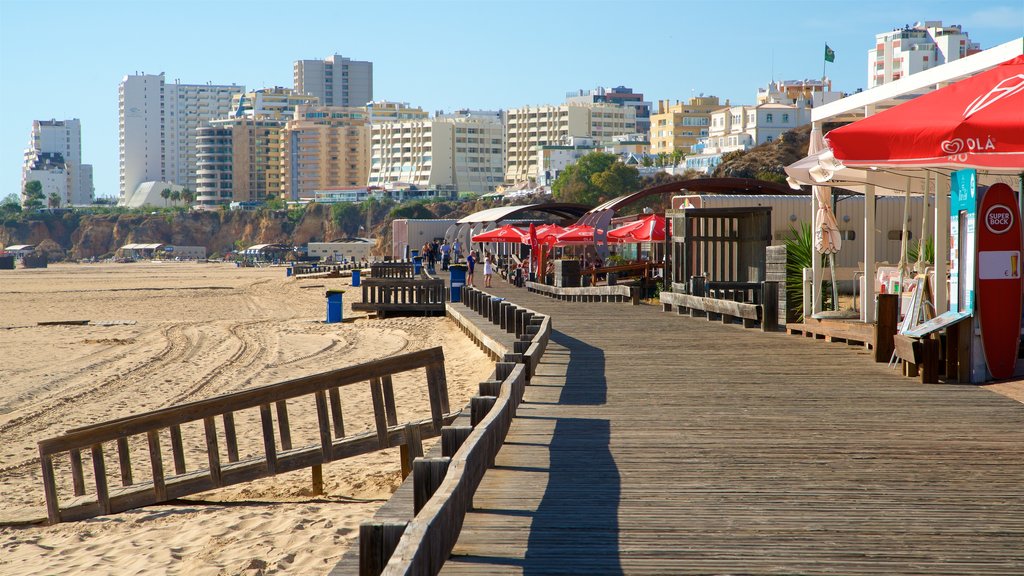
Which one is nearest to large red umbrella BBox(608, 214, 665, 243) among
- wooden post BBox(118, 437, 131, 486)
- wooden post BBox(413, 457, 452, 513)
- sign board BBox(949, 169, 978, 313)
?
sign board BBox(949, 169, 978, 313)

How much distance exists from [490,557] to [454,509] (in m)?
0.26

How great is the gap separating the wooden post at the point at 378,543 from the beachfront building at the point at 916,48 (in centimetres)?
13747

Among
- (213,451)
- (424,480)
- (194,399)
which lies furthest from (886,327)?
(194,399)

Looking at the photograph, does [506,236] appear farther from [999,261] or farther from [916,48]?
[916,48]

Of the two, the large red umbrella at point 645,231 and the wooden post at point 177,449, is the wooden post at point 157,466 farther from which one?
the large red umbrella at point 645,231

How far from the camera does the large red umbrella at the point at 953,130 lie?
7.47m

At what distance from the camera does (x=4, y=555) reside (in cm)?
739

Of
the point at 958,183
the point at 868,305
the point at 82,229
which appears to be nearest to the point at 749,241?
the point at 868,305

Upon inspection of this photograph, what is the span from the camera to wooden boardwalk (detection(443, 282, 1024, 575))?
4152 mm

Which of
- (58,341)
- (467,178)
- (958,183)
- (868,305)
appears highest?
(467,178)

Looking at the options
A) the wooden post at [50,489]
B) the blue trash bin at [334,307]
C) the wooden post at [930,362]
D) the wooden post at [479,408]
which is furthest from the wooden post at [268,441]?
the blue trash bin at [334,307]

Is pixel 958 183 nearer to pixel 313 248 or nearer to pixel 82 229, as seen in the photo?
pixel 313 248

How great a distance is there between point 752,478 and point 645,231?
23523mm

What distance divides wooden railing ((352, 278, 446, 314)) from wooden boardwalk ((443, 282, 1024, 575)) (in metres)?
17.2
